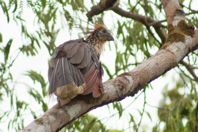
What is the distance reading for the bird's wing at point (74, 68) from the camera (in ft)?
13.1

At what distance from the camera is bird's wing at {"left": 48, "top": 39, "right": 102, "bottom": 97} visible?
3.98 meters

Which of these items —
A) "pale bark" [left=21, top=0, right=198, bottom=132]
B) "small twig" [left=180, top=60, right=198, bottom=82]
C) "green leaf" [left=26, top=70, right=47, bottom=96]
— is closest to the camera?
"pale bark" [left=21, top=0, right=198, bottom=132]

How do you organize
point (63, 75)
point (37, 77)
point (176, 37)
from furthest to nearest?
point (37, 77) → point (176, 37) → point (63, 75)

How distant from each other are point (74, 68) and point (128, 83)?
1.43 ft

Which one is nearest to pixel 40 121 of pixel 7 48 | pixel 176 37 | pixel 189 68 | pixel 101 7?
pixel 176 37

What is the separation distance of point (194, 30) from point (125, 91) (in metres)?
1.09

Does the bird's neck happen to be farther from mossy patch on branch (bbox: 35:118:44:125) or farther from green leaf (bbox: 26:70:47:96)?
mossy patch on branch (bbox: 35:118:44:125)

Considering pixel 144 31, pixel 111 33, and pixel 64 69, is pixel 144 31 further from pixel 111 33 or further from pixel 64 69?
pixel 64 69

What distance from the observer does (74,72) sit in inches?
159

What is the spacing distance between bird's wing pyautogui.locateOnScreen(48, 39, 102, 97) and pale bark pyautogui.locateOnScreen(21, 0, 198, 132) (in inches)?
4.6

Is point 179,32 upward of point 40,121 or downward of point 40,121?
upward

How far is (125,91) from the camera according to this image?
402 centimetres

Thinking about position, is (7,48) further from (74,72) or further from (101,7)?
(74,72)

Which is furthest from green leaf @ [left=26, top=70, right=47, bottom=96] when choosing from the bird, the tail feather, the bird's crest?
the tail feather
